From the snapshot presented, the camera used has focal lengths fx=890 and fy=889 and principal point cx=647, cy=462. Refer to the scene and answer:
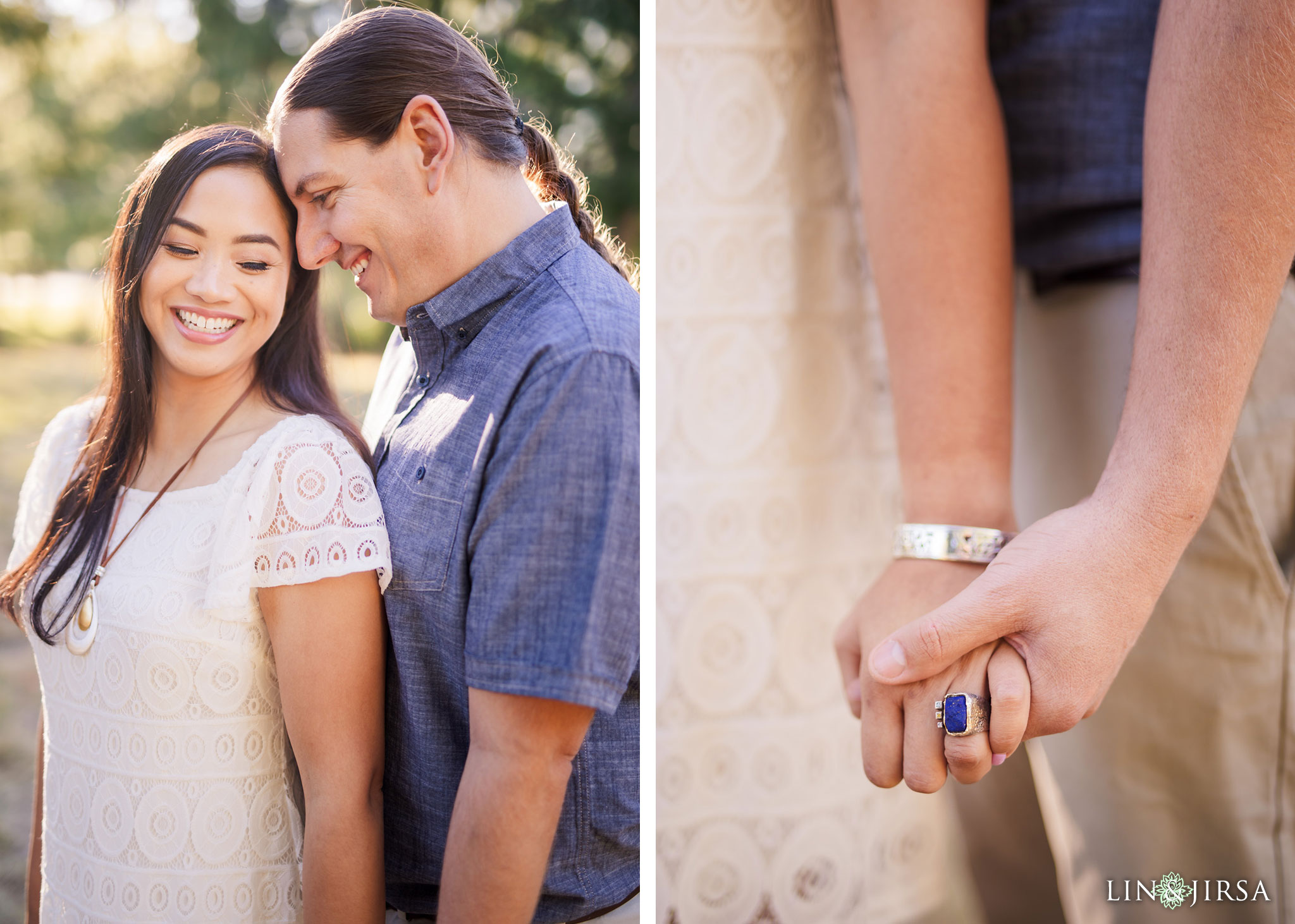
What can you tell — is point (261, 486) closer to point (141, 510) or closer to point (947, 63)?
point (141, 510)

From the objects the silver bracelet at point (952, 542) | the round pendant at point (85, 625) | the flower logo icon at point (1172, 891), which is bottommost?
the flower logo icon at point (1172, 891)

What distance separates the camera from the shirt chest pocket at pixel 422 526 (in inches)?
30.5

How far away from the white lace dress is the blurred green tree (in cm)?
28

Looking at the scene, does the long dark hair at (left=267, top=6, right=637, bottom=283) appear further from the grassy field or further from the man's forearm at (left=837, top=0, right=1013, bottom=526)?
the man's forearm at (left=837, top=0, right=1013, bottom=526)

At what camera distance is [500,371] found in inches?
31.2

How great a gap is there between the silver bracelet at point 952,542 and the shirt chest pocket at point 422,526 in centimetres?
41

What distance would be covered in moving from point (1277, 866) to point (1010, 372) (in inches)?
22.2

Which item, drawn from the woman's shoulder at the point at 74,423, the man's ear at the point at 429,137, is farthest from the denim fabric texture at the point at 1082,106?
the woman's shoulder at the point at 74,423

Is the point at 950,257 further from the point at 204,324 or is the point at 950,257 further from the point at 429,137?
the point at 204,324

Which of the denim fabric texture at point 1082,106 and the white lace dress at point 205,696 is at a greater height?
the denim fabric texture at point 1082,106

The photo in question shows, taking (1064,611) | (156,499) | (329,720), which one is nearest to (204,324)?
(156,499)

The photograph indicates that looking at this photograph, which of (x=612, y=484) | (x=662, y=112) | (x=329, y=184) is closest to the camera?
(x=612, y=484)

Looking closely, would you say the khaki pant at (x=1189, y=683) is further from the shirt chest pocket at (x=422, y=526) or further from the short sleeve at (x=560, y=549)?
the shirt chest pocket at (x=422, y=526)

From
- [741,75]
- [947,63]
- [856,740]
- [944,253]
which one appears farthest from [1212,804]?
[741,75]
